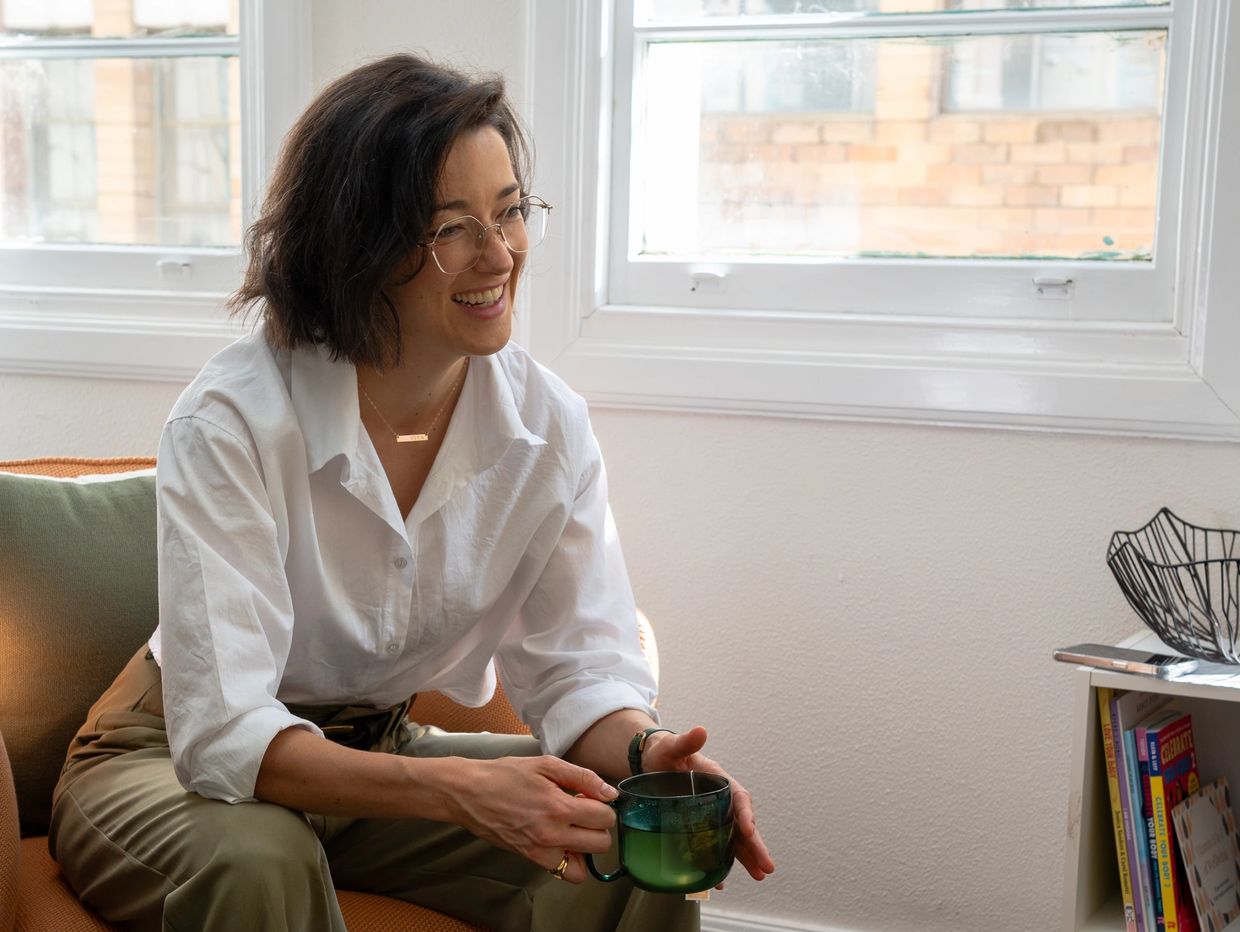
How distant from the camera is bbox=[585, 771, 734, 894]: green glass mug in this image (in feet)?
3.69

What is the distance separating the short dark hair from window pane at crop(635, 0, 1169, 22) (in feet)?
2.34

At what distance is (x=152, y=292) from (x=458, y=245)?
1168 millimetres

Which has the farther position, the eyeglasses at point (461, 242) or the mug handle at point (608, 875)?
the eyeglasses at point (461, 242)

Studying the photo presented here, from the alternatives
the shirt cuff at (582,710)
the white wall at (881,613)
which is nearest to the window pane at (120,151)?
the white wall at (881,613)

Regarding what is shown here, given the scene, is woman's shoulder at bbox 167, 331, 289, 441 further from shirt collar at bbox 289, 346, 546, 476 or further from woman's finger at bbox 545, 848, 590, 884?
woman's finger at bbox 545, 848, 590, 884

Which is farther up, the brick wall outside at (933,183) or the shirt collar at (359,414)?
the brick wall outside at (933,183)

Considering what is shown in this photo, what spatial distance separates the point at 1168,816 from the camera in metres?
1.58

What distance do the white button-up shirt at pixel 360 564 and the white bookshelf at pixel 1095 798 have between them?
48 centimetres

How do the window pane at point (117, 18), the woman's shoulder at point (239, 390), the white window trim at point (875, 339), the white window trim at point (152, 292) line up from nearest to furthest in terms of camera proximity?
the woman's shoulder at point (239, 390) < the white window trim at point (875, 339) < the white window trim at point (152, 292) < the window pane at point (117, 18)

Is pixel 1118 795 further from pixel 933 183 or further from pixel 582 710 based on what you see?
pixel 933 183

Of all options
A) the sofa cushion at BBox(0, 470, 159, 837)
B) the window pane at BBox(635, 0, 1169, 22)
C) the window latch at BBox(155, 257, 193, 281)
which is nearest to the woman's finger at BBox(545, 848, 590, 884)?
the sofa cushion at BBox(0, 470, 159, 837)

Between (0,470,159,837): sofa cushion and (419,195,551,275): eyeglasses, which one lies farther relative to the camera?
(0,470,159,837): sofa cushion

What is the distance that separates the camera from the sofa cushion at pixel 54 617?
1.56 metres

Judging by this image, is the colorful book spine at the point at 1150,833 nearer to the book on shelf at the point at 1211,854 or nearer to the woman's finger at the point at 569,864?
the book on shelf at the point at 1211,854
